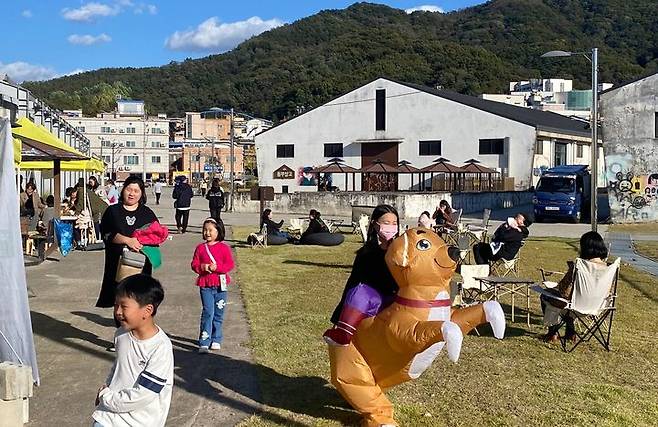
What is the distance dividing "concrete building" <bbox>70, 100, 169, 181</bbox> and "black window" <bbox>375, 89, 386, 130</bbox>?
5545cm

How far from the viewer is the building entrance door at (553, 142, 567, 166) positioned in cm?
4572

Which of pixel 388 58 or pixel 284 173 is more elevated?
pixel 388 58

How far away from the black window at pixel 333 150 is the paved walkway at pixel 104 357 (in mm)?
36234

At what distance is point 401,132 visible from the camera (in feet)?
154

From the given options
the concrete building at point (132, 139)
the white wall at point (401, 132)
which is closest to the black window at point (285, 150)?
the white wall at point (401, 132)

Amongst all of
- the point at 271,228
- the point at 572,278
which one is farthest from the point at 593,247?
the point at 271,228

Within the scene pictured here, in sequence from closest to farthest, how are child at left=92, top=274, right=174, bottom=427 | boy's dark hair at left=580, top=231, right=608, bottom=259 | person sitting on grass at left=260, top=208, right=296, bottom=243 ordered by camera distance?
child at left=92, top=274, right=174, bottom=427, boy's dark hair at left=580, top=231, right=608, bottom=259, person sitting on grass at left=260, top=208, right=296, bottom=243

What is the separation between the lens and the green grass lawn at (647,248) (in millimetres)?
18500

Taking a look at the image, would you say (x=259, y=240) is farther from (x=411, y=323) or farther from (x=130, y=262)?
(x=411, y=323)

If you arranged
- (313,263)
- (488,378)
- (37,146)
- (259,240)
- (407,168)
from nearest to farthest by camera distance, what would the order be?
(488,378) → (37,146) → (313,263) → (259,240) → (407,168)

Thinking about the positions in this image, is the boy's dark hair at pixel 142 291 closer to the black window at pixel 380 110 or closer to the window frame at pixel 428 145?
the window frame at pixel 428 145

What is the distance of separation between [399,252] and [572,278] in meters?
4.12

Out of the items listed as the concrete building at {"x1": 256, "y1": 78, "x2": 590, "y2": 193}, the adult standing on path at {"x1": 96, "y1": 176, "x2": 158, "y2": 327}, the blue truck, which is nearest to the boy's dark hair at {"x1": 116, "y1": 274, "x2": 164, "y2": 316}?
the adult standing on path at {"x1": 96, "y1": 176, "x2": 158, "y2": 327}

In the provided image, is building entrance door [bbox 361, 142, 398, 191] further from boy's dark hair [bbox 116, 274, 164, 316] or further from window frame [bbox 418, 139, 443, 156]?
boy's dark hair [bbox 116, 274, 164, 316]
